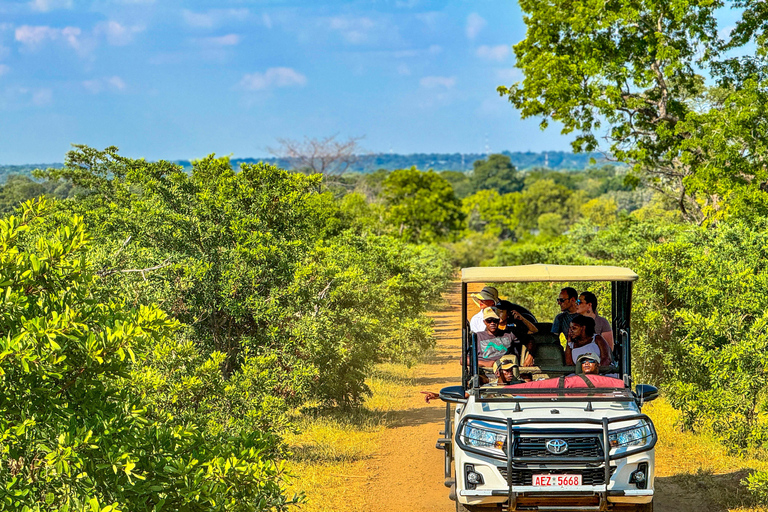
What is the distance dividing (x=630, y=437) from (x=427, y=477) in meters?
4.39

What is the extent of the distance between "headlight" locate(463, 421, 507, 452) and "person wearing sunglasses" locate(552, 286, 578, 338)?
2302 millimetres

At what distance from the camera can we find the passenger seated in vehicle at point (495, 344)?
28.6 feet

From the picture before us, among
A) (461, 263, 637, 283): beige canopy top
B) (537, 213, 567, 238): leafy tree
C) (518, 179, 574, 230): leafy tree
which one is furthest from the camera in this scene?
(518, 179, 574, 230): leafy tree

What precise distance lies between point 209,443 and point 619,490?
3316 mm

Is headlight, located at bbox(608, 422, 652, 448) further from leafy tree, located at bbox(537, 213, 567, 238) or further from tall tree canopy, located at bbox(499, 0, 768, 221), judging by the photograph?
leafy tree, located at bbox(537, 213, 567, 238)

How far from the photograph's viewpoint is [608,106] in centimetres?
2152

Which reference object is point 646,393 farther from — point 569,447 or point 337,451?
point 337,451

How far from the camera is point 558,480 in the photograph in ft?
22.5

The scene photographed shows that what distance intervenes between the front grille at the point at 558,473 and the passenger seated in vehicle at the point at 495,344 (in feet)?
6.10

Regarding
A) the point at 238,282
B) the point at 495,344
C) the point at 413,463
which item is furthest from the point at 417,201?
the point at 495,344

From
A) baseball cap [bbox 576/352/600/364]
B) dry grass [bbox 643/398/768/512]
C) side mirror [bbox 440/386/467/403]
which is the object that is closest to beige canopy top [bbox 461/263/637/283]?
baseball cap [bbox 576/352/600/364]

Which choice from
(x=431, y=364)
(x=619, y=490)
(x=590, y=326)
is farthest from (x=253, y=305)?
(x=431, y=364)

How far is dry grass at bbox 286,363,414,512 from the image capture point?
10297mm

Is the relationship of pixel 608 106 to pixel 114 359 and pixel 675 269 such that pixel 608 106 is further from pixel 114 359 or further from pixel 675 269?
pixel 114 359
